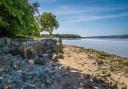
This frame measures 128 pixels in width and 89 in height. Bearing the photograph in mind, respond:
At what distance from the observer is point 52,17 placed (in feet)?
218

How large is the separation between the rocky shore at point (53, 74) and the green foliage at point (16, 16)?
3.39 metres

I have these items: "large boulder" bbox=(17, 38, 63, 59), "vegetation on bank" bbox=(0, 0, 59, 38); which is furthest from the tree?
"large boulder" bbox=(17, 38, 63, 59)

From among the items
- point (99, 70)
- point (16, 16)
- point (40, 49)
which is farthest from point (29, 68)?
point (16, 16)

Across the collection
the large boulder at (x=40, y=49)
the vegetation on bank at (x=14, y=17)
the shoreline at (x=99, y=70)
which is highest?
the vegetation on bank at (x=14, y=17)

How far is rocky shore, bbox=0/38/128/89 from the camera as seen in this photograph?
1199 cm

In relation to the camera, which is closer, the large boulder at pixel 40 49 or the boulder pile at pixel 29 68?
the boulder pile at pixel 29 68

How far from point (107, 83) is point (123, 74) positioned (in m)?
2.66

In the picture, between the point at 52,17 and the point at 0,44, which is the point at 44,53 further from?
the point at 52,17

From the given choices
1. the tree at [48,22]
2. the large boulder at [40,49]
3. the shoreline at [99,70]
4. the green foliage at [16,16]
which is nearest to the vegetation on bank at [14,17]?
the green foliage at [16,16]

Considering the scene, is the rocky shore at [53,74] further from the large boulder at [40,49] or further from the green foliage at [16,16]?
the green foliage at [16,16]

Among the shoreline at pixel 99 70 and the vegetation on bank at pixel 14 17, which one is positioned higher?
the vegetation on bank at pixel 14 17

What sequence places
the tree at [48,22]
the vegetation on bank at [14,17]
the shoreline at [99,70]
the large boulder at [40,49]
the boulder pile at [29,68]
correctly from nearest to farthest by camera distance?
the boulder pile at [29,68], the shoreline at [99,70], the large boulder at [40,49], the vegetation on bank at [14,17], the tree at [48,22]

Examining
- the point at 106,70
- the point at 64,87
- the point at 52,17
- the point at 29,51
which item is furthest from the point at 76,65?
the point at 52,17

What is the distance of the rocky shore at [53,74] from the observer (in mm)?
11992
